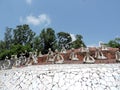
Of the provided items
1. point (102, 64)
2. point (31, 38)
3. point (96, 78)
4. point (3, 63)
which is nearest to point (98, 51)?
point (102, 64)

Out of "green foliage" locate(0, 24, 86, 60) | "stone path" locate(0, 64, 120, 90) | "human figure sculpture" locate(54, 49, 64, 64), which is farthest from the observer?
"green foliage" locate(0, 24, 86, 60)

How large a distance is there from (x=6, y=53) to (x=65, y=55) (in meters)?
22.8

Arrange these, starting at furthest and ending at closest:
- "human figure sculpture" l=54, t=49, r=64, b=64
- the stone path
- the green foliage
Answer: the green foliage
"human figure sculpture" l=54, t=49, r=64, b=64
the stone path

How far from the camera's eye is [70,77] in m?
13.6

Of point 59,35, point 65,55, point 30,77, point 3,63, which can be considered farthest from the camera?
point 59,35

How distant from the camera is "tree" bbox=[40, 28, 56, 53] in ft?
133

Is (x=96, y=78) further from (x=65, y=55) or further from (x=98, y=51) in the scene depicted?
(x=65, y=55)

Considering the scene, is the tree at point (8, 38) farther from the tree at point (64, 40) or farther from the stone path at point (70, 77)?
the stone path at point (70, 77)

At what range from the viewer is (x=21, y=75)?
1556 centimetres

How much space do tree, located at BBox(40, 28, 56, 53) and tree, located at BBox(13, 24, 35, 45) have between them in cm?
300

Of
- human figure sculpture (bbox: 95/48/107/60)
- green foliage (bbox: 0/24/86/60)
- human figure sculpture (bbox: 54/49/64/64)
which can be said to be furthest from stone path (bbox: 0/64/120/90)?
green foliage (bbox: 0/24/86/60)

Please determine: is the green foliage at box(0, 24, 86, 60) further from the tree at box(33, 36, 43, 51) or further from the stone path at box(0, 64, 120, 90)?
the stone path at box(0, 64, 120, 90)

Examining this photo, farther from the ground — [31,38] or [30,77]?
[31,38]

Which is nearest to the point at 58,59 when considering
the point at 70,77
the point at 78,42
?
the point at 70,77
